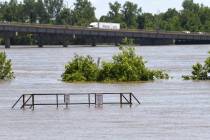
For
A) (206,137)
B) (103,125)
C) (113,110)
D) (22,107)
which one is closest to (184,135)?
(206,137)

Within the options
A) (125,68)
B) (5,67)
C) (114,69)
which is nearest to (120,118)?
(125,68)

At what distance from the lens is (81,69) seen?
88.8 metres

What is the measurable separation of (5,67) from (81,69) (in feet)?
31.4

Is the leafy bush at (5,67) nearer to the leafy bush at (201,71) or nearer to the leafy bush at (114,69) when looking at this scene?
the leafy bush at (114,69)

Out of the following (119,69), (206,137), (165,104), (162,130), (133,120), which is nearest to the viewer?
(206,137)

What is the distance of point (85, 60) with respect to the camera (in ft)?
289

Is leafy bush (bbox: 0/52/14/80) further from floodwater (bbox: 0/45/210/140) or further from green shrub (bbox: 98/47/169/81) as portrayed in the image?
floodwater (bbox: 0/45/210/140)

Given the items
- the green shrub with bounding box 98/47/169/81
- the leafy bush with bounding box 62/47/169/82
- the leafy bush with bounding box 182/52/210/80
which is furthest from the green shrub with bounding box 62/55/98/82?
the leafy bush with bounding box 182/52/210/80

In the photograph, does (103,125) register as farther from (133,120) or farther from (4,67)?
(4,67)

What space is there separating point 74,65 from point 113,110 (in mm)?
30711

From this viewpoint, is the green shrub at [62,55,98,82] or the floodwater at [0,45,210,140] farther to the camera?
the green shrub at [62,55,98,82]

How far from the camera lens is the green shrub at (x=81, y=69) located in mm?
88125

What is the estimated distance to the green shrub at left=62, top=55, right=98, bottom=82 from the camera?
88125mm

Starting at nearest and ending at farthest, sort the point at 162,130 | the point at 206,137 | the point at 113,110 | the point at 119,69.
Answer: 1. the point at 206,137
2. the point at 162,130
3. the point at 113,110
4. the point at 119,69
